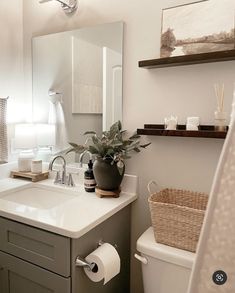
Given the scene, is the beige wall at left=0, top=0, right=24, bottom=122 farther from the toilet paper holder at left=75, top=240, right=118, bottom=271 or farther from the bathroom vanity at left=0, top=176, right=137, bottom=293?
the toilet paper holder at left=75, top=240, right=118, bottom=271

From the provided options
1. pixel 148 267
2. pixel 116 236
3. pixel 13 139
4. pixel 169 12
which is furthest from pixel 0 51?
pixel 148 267

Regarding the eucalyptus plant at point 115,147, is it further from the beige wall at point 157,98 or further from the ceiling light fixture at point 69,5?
the ceiling light fixture at point 69,5

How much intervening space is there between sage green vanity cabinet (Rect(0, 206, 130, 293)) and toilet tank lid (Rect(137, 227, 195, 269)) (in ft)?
0.67

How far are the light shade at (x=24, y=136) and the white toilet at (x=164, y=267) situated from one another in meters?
1.02

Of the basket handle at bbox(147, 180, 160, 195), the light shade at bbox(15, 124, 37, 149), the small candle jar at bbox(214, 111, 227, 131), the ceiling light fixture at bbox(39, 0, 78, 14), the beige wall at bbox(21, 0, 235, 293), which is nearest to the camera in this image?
the small candle jar at bbox(214, 111, 227, 131)

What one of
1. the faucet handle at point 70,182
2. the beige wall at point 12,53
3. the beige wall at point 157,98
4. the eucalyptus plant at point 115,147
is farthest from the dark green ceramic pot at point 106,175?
the beige wall at point 12,53

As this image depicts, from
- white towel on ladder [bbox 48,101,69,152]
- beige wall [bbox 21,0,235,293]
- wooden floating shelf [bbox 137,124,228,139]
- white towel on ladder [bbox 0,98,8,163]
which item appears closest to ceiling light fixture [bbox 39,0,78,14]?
beige wall [bbox 21,0,235,293]

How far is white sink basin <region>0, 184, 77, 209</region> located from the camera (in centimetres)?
150

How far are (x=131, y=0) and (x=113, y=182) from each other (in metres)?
1.04

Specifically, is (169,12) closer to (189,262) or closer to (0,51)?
(0,51)

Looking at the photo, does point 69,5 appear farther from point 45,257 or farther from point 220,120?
point 45,257

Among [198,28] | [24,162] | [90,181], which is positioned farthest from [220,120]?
[24,162]

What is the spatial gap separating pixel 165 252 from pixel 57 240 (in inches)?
19.2

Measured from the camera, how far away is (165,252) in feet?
3.65
